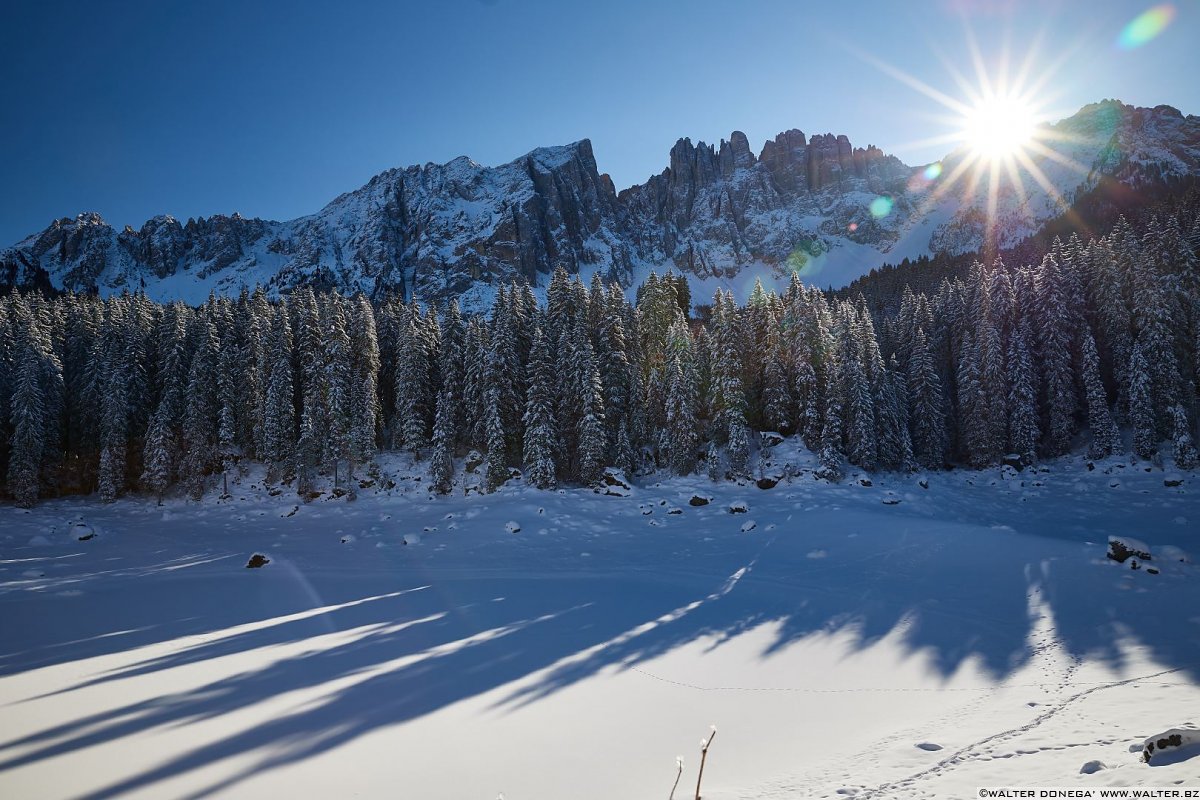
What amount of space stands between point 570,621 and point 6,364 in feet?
195

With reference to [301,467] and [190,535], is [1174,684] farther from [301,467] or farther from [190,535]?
[301,467]

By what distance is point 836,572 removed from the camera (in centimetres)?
2105

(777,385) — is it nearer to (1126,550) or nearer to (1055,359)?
(1055,359)

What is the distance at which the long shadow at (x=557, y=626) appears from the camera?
9430 millimetres

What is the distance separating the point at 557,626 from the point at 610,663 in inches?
127

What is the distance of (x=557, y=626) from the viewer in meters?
15.5

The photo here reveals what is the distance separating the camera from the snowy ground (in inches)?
301

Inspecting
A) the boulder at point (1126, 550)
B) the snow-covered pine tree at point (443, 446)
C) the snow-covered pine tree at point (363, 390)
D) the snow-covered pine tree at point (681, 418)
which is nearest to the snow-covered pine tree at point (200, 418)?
the snow-covered pine tree at point (363, 390)

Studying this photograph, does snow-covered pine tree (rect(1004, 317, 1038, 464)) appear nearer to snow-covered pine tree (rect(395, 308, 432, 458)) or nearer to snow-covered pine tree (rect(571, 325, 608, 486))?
snow-covered pine tree (rect(571, 325, 608, 486))

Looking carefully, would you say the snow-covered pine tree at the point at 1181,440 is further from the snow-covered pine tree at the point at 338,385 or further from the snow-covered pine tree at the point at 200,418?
the snow-covered pine tree at the point at 200,418

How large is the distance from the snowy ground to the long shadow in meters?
0.09

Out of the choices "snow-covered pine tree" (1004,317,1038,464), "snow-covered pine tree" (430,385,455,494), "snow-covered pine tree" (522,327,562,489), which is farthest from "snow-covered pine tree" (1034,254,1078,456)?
"snow-covered pine tree" (430,385,455,494)

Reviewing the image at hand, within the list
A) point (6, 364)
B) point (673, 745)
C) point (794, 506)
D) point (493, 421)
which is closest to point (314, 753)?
point (673, 745)

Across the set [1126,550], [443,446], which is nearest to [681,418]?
[443,446]
